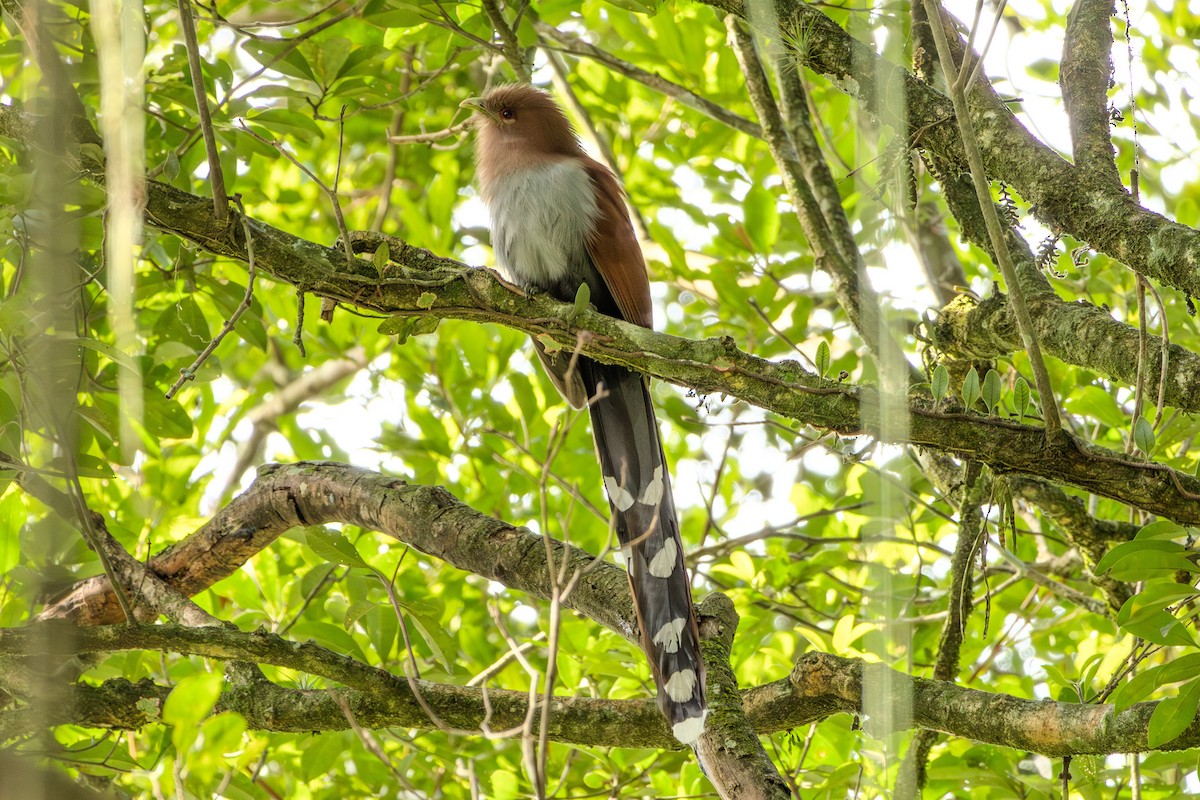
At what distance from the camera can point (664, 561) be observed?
2762mm

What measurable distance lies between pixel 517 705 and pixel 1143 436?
157 cm

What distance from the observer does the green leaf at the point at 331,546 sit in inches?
97.7

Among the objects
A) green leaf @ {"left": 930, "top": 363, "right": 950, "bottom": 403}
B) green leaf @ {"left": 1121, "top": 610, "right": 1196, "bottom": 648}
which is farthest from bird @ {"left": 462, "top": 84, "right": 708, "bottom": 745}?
green leaf @ {"left": 1121, "top": 610, "right": 1196, "bottom": 648}

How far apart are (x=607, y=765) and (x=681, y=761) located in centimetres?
35

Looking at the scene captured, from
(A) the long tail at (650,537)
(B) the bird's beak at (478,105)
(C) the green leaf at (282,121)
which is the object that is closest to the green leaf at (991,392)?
(A) the long tail at (650,537)

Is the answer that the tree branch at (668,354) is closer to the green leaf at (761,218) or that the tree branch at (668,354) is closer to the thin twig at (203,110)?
the thin twig at (203,110)

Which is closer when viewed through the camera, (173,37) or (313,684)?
(313,684)

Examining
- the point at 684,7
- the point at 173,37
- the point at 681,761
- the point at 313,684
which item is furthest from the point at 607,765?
the point at 173,37

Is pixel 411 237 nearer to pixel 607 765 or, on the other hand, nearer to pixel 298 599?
pixel 298 599

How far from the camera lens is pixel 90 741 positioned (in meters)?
2.78

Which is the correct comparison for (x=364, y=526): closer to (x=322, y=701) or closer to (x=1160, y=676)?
(x=322, y=701)

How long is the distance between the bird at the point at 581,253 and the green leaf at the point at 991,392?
0.97 m

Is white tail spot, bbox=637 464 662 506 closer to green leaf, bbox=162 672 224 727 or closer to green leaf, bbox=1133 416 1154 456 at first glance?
green leaf, bbox=1133 416 1154 456

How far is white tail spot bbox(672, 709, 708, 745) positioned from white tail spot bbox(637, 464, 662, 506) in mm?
1032
